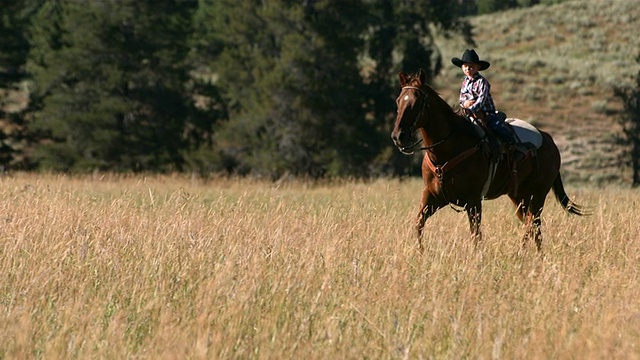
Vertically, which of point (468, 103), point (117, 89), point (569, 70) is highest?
point (468, 103)

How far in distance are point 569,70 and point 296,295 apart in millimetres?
58031

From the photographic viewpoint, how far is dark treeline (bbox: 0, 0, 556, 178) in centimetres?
3095

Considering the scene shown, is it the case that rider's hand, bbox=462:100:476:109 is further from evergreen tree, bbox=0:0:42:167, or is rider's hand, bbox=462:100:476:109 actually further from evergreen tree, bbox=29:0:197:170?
evergreen tree, bbox=0:0:42:167

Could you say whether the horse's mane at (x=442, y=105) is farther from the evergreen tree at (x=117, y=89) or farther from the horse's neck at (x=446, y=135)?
the evergreen tree at (x=117, y=89)

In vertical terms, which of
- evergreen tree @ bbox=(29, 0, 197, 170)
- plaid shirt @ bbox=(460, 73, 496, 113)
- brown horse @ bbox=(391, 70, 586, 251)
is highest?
plaid shirt @ bbox=(460, 73, 496, 113)

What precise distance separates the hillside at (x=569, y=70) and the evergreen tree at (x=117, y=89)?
9979 millimetres

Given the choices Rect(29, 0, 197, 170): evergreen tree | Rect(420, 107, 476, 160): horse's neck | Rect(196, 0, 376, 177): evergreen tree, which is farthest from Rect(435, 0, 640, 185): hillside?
Rect(420, 107, 476, 160): horse's neck

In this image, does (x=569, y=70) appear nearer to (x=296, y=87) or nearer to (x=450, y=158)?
(x=296, y=87)

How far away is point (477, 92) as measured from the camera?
34.6 feet

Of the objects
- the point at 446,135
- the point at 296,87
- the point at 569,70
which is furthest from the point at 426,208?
the point at 569,70

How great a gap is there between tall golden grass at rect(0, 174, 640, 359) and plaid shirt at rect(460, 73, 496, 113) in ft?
6.62

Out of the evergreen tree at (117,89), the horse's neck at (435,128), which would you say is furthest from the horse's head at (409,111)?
the evergreen tree at (117,89)

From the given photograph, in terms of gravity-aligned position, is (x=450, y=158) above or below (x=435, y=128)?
below

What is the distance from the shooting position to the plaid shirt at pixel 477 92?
1050 centimetres
